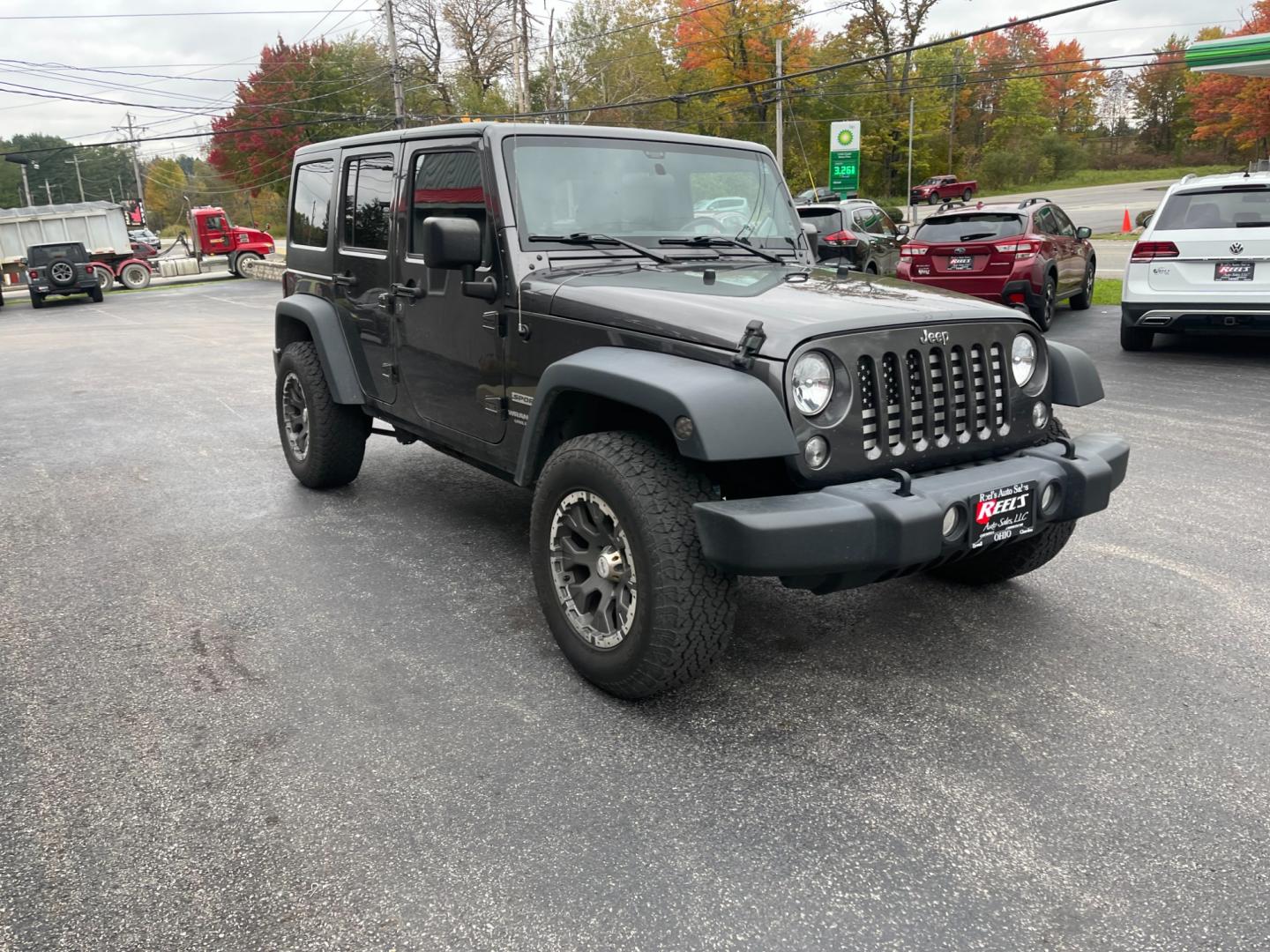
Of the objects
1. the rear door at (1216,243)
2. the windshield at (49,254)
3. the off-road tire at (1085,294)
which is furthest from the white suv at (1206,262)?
the windshield at (49,254)

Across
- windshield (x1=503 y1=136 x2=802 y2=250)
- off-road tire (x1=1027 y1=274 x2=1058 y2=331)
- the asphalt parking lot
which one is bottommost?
the asphalt parking lot

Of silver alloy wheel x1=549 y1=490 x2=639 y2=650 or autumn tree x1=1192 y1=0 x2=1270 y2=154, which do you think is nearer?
silver alloy wheel x1=549 y1=490 x2=639 y2=650

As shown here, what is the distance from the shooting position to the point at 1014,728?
3156 mm

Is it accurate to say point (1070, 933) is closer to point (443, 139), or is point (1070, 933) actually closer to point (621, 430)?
point (621, 430)

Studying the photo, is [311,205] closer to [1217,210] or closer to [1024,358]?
[1024,358]

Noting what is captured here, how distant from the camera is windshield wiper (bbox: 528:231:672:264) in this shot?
13.1 ft

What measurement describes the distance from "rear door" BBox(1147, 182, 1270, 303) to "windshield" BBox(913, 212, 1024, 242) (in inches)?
89.8

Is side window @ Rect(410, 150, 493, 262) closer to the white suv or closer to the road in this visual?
the white suv

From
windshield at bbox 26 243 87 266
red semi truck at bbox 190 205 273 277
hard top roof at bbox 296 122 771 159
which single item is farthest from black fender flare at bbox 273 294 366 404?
red semi truck at bbox 190 205 273 277

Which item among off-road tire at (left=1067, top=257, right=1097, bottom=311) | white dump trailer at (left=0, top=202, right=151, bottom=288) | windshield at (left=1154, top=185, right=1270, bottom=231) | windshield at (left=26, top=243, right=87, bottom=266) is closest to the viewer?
windshield at (left=1154, top=185, right=1270, bottom=231)

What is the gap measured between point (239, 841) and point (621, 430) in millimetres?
1713

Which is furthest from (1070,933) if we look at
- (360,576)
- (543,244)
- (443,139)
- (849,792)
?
(443,139)

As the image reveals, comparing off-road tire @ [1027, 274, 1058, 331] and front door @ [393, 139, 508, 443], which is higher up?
front door @ [393, 139, 508, 443]

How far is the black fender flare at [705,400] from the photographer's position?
2.85 meters
